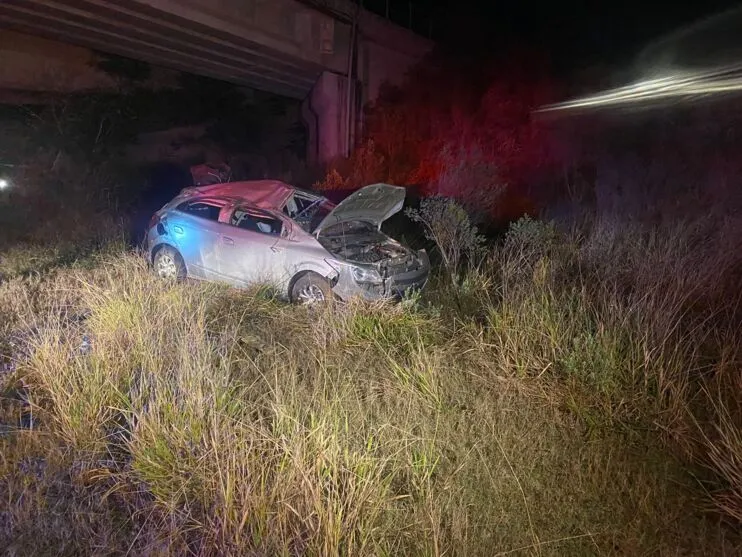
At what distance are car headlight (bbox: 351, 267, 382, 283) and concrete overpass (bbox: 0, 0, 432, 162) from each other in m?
8.91

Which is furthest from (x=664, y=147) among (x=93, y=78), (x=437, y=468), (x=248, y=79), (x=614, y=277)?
(x=93, y=78)

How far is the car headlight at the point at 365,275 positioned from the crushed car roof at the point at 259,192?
5.31ft

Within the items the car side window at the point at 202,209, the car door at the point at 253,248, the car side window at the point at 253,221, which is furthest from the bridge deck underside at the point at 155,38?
the car door at the point at 253,248

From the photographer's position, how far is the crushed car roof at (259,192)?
7.34 meters

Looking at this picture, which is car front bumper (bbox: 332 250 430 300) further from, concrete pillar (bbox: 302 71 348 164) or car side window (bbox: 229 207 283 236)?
concrete pillar (bbox: 302 71 348 164)

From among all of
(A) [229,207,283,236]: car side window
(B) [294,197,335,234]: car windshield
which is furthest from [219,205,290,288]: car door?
(B) [294,197,335,234]: car windshield

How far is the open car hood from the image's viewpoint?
269 inches

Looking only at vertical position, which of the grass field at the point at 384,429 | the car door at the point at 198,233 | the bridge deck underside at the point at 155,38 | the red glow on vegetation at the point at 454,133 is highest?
the bridge deck underside at the point at 155,38

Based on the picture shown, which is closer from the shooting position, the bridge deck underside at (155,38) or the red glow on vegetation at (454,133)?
the bridge deck underside at (155,38)

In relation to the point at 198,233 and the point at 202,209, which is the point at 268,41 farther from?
the point at 198,233

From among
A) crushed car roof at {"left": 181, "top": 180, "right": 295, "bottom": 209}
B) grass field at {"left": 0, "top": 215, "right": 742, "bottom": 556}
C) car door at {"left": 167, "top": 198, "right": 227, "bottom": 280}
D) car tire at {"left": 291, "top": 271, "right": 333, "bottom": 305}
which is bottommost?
grass field at {"left": 0, "top": 215, "right": 742, "bottom": 556}

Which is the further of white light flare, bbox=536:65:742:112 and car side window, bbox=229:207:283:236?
white light flare, bbox=536:65:742:112

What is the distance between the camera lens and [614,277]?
588cm

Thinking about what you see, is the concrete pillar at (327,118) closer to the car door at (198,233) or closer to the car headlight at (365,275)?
the car door at (198,233)
